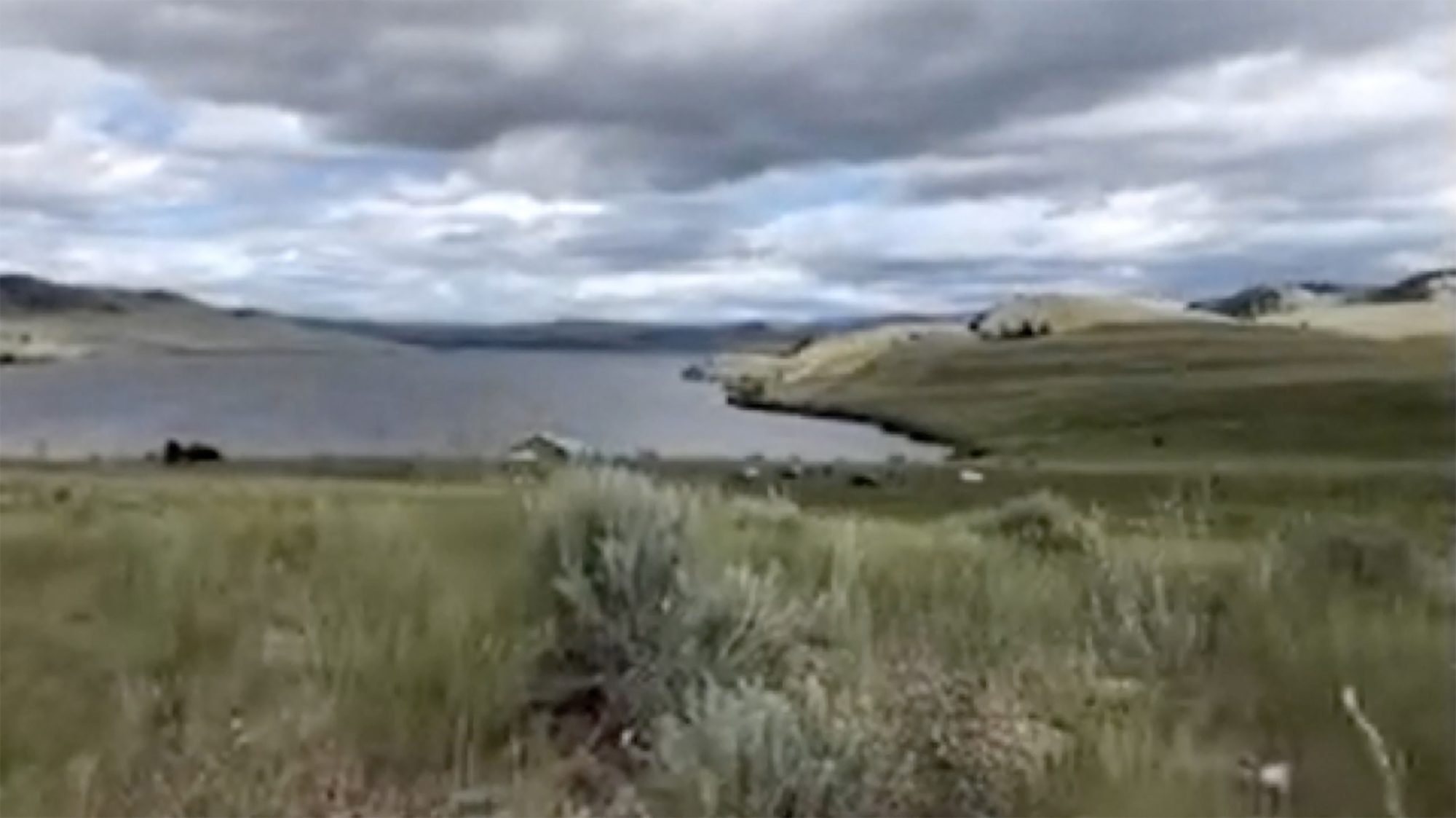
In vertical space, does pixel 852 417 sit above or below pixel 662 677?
below

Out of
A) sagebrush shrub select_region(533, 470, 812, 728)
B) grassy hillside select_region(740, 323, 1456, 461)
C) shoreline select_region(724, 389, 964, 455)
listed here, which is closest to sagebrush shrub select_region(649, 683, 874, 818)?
sagebrush shrub select_region(533, 470, 812, 728)

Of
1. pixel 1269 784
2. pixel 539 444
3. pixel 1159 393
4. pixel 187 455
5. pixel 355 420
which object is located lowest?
pixel 355 420

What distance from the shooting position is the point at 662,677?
6.33 meters

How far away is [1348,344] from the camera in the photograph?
134m

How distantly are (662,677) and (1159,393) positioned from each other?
333 ft

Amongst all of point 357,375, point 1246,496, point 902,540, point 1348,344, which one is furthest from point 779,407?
point 902,540

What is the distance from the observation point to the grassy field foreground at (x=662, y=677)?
534 centimetres

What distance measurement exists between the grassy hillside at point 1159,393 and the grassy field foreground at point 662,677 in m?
43.6

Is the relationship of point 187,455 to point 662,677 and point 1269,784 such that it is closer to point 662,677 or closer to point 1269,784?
point 662,677

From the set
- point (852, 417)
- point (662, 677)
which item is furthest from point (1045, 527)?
point (852, 417)

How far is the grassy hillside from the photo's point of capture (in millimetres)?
81500

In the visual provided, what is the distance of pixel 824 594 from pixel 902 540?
4.23 meters

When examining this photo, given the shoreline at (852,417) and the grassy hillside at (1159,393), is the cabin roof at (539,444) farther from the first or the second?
the shoreline at (852,417)

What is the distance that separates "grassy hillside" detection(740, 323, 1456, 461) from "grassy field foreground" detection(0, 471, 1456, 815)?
43562 millimetres
